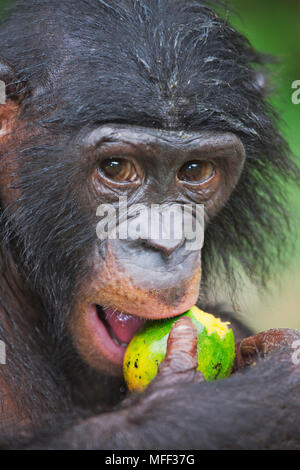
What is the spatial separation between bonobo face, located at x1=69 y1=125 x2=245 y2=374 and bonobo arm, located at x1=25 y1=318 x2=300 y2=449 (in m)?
0.27

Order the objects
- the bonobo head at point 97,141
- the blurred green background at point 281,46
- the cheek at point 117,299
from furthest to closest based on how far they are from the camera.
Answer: the blurred green background at point 281,46 < the bonobo head at point 97,141 < the cheek at point 117,299

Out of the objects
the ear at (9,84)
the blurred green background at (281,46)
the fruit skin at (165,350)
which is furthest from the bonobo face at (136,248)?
the blurred green background at (281,46)

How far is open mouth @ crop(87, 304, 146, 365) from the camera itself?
414 cm

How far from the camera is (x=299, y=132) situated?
1027cm

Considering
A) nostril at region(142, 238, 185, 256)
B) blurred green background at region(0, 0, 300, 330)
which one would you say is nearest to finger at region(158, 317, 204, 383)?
nostril at region(142, 238, 185, 256)

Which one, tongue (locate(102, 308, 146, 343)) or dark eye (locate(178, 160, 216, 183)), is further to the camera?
dark eye (locate(178, 160, 216, 183))

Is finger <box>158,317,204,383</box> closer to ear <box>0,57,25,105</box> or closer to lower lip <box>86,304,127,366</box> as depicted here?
lower lip <box>86,304,127,366</box>

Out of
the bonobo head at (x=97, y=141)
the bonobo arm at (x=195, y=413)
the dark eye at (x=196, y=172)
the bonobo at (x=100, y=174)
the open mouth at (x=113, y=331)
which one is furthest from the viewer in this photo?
the dark eye at (x=196, y=172)

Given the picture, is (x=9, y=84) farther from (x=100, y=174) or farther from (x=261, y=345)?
(x=261, y=345)

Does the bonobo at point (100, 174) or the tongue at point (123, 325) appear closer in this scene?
the bonobo at point (100, 174)

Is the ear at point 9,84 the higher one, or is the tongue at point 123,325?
the ear at point 9,84

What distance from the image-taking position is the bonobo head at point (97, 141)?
13.2 feet

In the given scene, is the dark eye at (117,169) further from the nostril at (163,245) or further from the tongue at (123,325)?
the tongue at (123,325)

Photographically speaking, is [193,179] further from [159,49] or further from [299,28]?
[299,28]
